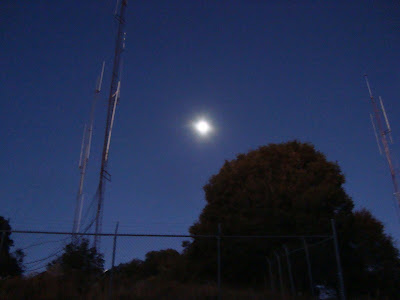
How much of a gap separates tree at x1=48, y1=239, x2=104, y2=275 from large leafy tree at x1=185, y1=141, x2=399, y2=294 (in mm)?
4982

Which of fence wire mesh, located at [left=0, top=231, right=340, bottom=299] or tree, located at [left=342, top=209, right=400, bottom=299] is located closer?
fence wire mesh, located at [left=0, top=231, right=340, bottom=299]

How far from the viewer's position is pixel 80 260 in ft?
27.2

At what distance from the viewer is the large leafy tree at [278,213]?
12430 mm

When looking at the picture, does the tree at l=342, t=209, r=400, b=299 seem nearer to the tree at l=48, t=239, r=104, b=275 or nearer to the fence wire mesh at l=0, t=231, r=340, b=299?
the fence wire mesh at l=0, t=231, r=340, b=299

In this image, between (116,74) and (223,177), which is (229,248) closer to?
(223,177)

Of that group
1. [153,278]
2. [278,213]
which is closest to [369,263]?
[278,213]

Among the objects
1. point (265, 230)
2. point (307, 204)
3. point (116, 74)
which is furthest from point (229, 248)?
point (116, 74)

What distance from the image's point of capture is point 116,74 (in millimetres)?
18172

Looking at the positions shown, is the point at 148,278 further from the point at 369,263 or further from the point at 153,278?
the point at 369,263

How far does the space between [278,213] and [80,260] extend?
7966 mm

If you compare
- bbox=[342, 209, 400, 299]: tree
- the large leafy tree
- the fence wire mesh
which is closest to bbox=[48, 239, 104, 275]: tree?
the fence wire mesh

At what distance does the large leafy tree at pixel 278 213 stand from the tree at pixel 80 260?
4982 millimetres

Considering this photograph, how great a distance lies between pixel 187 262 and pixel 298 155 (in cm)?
848

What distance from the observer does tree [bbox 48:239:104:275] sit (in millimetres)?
8016
